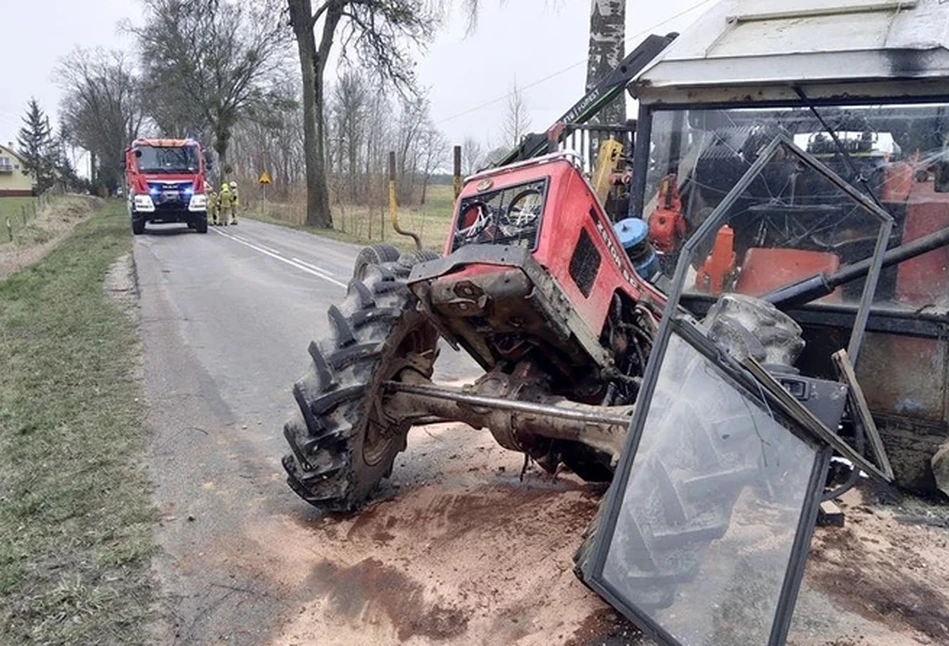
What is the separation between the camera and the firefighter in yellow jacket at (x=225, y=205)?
28.8 meters

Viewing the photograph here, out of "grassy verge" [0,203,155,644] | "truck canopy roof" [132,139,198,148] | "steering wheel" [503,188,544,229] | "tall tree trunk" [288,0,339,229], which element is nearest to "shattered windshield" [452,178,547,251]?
"steering wheel" [503,188,544,229]

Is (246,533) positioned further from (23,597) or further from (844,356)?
(844,356)

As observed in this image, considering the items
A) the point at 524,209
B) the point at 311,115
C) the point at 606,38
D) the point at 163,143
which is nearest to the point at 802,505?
the point at 524,209

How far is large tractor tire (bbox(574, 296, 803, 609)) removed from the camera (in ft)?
8.66

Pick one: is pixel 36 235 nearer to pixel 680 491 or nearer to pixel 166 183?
pixel 166 183

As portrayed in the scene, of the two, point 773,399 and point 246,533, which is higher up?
point 773,399

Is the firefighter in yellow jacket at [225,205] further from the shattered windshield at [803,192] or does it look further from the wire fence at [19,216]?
the shattered windshield at [803,192]

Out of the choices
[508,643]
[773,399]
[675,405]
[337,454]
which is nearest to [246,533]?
[337,454]

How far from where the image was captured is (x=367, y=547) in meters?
4.03

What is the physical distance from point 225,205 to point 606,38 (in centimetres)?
2070

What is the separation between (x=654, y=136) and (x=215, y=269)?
38.2ft

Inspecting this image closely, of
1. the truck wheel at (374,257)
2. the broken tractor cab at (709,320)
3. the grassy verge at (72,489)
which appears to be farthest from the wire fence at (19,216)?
the broken tractor cab at (709,320)

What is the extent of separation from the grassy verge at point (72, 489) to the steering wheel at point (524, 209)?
7.08 feet

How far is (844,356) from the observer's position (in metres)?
2.83
